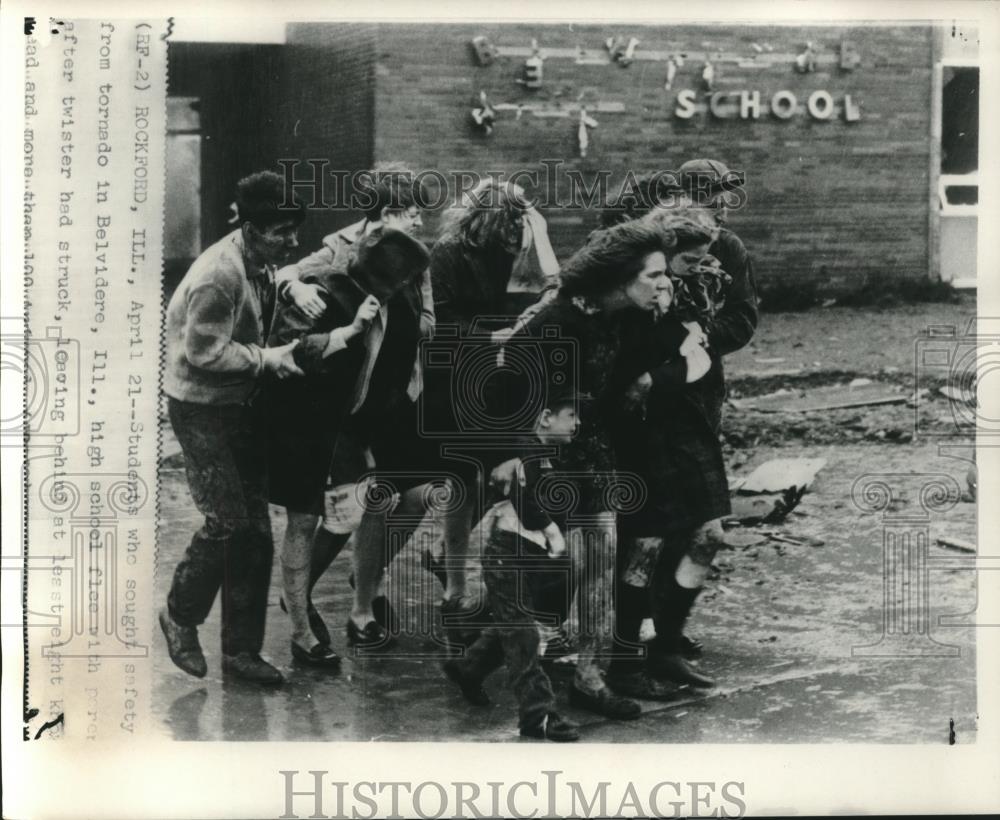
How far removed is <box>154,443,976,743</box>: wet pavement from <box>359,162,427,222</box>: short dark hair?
1441mm

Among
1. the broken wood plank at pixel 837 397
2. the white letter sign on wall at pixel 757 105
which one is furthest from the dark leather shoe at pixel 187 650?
the white letter sign on wall at pixel 757 105

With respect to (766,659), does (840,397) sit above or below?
above

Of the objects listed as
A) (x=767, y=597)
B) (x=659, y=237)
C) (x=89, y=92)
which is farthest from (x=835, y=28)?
(x=89, y=92)

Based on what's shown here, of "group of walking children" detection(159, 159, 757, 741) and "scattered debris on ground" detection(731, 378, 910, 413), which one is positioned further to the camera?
"scattered debris on ground" detection(731, 378, 910, 413)

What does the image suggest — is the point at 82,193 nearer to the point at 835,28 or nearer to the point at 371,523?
the point at 371,523

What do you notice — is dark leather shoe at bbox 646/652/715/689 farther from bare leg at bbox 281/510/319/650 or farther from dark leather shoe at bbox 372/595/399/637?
bare leg at bbox 281/510/319/650

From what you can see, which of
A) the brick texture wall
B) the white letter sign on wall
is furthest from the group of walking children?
the white letter sign on wall

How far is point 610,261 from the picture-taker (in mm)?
5141

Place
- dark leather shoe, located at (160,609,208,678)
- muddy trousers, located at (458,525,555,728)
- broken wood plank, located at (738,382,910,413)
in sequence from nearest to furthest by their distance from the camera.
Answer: muddy trousers, located at (458,525,555,728), dark leather shoe, located at (160,609,208,678), broken wood plank, located at (738,382,910,413)

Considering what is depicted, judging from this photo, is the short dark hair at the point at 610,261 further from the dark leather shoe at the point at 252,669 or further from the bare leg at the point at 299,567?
the dark leather shoe at the point at 252,669

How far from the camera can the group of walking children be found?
514cm

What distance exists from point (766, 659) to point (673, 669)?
43 centimetres

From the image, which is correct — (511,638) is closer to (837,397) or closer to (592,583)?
(592,583)

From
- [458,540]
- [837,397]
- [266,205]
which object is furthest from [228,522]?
[837,397]
